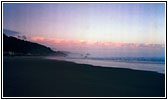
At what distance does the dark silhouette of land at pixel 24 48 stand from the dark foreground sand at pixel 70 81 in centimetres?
20

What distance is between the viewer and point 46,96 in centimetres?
327

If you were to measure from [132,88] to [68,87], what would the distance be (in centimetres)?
118

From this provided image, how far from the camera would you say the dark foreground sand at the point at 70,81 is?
329 centimetres

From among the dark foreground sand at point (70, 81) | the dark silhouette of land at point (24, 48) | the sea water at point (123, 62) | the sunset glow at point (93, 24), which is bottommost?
the dark foreground sand at point (70, 81)

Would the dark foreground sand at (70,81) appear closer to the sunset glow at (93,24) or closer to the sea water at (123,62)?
the sea water at (123,62)

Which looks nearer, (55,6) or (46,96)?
(46,96)

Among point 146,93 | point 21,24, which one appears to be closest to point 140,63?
point 146,93

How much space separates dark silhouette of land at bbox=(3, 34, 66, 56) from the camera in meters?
3.74

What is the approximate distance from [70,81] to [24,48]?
4.33 feet

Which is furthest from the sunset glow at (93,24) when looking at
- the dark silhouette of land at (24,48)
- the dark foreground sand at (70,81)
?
the dark foreground sand at (70,81)

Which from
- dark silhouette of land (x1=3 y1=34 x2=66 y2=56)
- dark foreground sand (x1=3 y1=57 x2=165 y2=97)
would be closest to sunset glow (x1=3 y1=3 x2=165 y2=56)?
dark silhouette of land (x1=3 y1=34 x2=66 y2=56)

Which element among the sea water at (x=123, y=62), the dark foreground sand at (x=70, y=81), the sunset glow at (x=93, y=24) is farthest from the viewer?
the sea water at (x=123, y=62)

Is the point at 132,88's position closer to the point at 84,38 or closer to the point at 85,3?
Result: the point at 84,38

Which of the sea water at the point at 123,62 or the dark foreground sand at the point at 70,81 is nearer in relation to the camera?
the dark foreground sand at the point at 70,81
